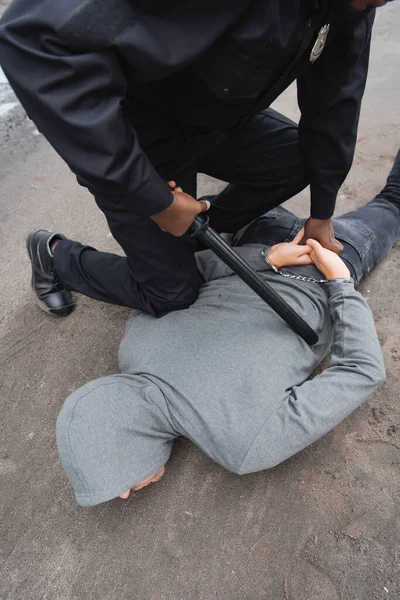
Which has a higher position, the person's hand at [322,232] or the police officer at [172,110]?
the police officer at [172,110]

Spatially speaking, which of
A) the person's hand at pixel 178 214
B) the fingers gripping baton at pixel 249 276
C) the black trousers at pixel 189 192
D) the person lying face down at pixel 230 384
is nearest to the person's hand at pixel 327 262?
the person lying face down at pixel 230 384

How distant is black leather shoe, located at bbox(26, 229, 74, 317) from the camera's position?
6.28 feet

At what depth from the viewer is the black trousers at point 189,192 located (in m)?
1.46

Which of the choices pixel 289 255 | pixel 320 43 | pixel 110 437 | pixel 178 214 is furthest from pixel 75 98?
pixel 289 255

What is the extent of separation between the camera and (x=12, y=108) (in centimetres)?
327

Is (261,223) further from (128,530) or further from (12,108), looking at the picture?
(12,108)

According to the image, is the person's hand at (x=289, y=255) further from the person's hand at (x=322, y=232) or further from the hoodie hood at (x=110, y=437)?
the hoodie hood at (x=110, y=437)

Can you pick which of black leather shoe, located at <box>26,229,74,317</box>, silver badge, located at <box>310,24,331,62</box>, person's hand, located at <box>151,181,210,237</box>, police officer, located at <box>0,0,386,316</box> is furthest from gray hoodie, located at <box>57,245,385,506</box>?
silver badge, located at <box>310,24,331,62</box>

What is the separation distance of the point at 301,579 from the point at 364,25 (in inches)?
55.3

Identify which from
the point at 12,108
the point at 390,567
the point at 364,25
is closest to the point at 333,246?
the point at 364,25

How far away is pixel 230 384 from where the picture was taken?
1.32m

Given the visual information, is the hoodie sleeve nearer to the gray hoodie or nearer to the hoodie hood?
the gray hoodie

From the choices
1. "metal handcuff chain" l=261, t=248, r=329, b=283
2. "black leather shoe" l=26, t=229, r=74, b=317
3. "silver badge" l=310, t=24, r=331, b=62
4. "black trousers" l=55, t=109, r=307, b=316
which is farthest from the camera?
"black leather shoe" l=26, t=229, r=74, b=317

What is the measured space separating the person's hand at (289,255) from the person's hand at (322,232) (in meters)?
0.05
